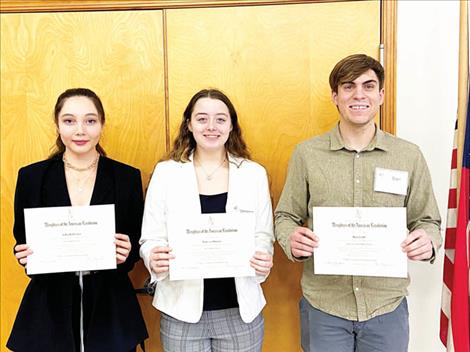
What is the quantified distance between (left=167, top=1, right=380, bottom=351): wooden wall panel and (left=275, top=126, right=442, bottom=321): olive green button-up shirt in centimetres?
45

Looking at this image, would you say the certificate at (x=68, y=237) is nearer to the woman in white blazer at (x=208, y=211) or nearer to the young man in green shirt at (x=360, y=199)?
the woman in white blazer at (x=208, y=211)

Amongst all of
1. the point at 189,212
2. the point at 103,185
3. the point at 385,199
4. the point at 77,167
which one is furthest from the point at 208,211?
the point at 385,199

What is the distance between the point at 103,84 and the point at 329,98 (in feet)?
3.58

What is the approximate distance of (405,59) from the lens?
200cm

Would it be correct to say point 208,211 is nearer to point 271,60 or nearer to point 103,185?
point 103,185

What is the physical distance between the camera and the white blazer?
1596 millimetres

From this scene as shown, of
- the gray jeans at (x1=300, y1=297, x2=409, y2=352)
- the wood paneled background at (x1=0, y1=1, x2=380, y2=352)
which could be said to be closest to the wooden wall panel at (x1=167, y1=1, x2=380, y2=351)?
the wood paneled background at (x1=0, y1=1, x2=380, y2=352)

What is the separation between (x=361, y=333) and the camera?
1.57 metres

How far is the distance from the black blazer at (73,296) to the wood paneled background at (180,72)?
452mm

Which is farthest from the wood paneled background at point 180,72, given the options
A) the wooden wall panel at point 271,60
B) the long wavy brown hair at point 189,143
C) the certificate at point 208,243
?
the certificate at point 208,243

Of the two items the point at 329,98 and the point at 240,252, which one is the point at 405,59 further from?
the point at 240,252

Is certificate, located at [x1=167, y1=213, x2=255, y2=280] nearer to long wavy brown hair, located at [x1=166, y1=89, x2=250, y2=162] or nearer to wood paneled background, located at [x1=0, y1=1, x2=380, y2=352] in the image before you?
long wavy brown hair, located at [x1=166, y1=89, x2=250, y2=162]

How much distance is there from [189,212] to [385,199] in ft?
2.37

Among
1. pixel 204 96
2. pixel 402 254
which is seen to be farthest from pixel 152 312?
pixel 402 254
